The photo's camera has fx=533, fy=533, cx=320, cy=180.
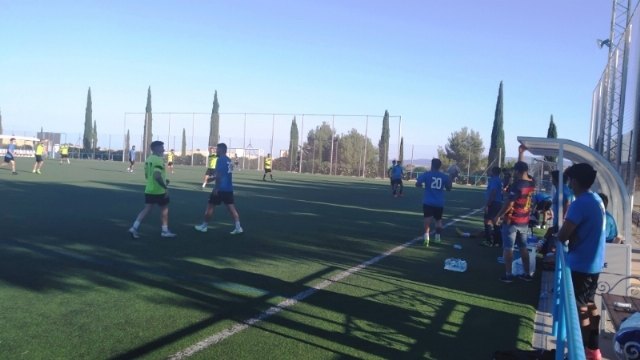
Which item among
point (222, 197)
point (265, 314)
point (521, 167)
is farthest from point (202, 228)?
point (521, 167)

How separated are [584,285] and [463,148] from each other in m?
59.3

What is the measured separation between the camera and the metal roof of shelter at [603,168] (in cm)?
717

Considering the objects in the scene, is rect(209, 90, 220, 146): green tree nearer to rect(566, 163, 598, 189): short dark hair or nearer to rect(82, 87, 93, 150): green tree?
rect(82, 87, 93, 150): green tree

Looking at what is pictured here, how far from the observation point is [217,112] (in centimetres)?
7062

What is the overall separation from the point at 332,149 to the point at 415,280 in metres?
50.5

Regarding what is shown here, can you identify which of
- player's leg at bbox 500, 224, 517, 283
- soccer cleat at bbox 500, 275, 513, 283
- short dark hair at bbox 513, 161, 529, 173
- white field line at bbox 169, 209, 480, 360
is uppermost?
short dark hair at bbox 513, 161, 529, 173

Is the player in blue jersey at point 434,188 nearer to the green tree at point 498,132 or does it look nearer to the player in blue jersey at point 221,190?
the player in blue jersey at point 221,190

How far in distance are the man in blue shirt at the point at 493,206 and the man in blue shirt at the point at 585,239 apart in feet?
22.0

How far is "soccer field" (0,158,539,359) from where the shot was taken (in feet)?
16.1

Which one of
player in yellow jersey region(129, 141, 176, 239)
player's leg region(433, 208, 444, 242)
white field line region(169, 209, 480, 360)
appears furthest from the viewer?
player's leg region(433, 208, 444, 242)

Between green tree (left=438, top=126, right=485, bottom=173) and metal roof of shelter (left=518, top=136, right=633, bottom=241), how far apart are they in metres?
52.4

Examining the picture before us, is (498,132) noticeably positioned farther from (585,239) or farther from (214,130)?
(585,239)

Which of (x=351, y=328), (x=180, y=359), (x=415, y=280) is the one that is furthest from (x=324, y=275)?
(x=180, y=359)

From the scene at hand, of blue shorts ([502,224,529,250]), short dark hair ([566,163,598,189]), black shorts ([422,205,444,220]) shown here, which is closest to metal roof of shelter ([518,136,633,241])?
blue shorts ([502,224,529,250])
